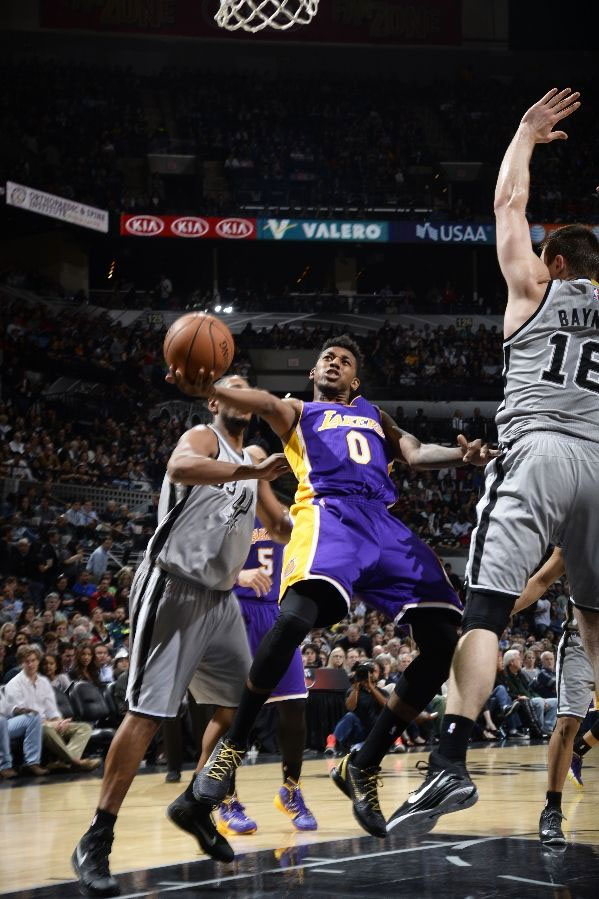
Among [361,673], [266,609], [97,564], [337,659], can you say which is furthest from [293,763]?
[97,564]

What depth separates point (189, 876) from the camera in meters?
4.44

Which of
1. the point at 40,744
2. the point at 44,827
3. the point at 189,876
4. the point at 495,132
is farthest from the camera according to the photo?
the point at 495,132

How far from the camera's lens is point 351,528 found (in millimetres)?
4625

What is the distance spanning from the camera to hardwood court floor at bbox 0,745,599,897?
5.01m

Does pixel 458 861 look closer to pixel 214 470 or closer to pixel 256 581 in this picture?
pixel 256 581

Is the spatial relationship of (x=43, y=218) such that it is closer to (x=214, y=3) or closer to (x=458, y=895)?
(x=214, y=3)

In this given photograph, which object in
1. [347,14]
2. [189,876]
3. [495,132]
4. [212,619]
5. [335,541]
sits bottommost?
[189,876]

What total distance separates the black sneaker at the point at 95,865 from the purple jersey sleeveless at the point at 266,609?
1.93m

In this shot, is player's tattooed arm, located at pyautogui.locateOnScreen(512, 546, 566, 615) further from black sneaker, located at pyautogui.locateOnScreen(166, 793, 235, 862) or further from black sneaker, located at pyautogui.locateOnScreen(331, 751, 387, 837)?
black sneaker, located at pyautogui.locateOnScreen(166, 793, 235, 862)

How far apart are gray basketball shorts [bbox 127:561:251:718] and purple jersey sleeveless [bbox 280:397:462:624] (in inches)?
14.8

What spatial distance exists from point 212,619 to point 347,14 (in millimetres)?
32204

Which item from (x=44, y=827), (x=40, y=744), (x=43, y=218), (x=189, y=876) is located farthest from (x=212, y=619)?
(x=43, y=218)

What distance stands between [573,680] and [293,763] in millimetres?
1638

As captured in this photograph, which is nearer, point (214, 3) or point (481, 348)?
point (214, 3)
